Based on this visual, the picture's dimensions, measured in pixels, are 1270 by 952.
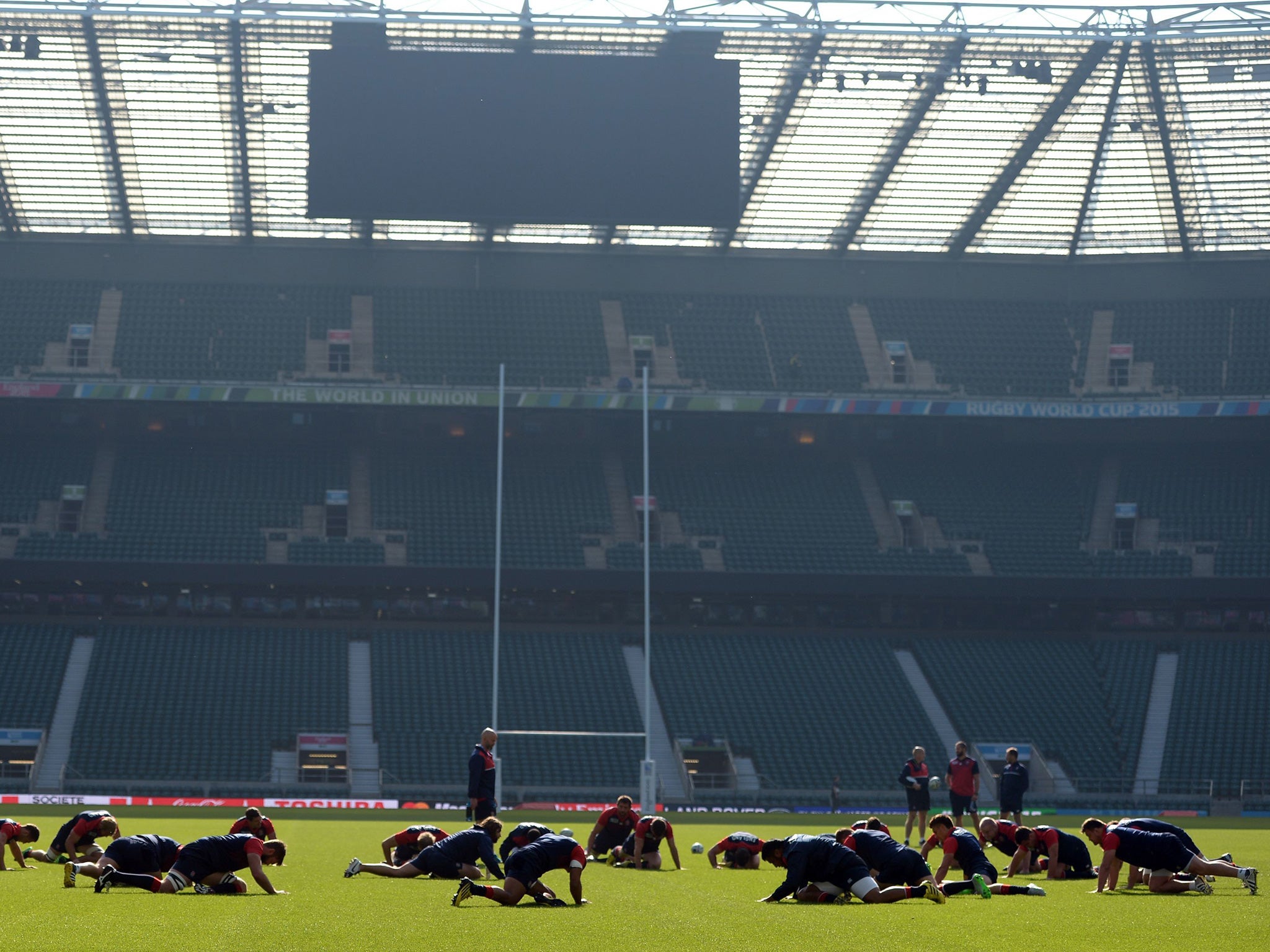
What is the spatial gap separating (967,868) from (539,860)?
4382 mm

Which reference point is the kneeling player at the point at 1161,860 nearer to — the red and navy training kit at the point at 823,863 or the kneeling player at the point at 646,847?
the red and navy training kit at the point at 823,863

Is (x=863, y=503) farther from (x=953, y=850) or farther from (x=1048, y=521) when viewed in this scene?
(x=953, y=850)

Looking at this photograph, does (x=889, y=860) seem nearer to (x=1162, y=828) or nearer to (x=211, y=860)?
(x=1162, y=828)

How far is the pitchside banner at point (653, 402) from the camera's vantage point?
146 feet

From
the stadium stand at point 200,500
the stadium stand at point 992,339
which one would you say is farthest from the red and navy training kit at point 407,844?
the stadium stand at point 992,339

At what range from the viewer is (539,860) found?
13.4 meters

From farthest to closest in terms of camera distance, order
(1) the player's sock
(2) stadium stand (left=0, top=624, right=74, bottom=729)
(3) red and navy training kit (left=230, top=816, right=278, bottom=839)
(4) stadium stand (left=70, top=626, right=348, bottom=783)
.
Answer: (2) stadium stand (left=0, top=624, right=74, bottom=729), (4) stadium stand (left=70, top=626, right=348, bottom=783), (3) red and navy training kit (left=230, top=816, right=278, bottom=839), (1) the player's sock

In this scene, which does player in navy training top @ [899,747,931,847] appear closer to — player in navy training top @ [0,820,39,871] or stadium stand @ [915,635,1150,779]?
player in navy training top @ [0,820,39,871]

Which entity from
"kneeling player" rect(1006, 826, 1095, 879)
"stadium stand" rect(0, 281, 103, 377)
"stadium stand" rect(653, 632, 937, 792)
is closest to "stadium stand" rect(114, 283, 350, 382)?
"stadium stand" rect(0, 281, 103, 377)

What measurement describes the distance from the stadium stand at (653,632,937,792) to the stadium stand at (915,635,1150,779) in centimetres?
131

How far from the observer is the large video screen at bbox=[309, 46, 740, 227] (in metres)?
40.8

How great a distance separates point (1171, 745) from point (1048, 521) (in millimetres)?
8720

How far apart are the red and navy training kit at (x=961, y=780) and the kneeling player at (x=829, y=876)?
10450mm

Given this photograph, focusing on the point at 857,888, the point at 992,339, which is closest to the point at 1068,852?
the point at 857,888
